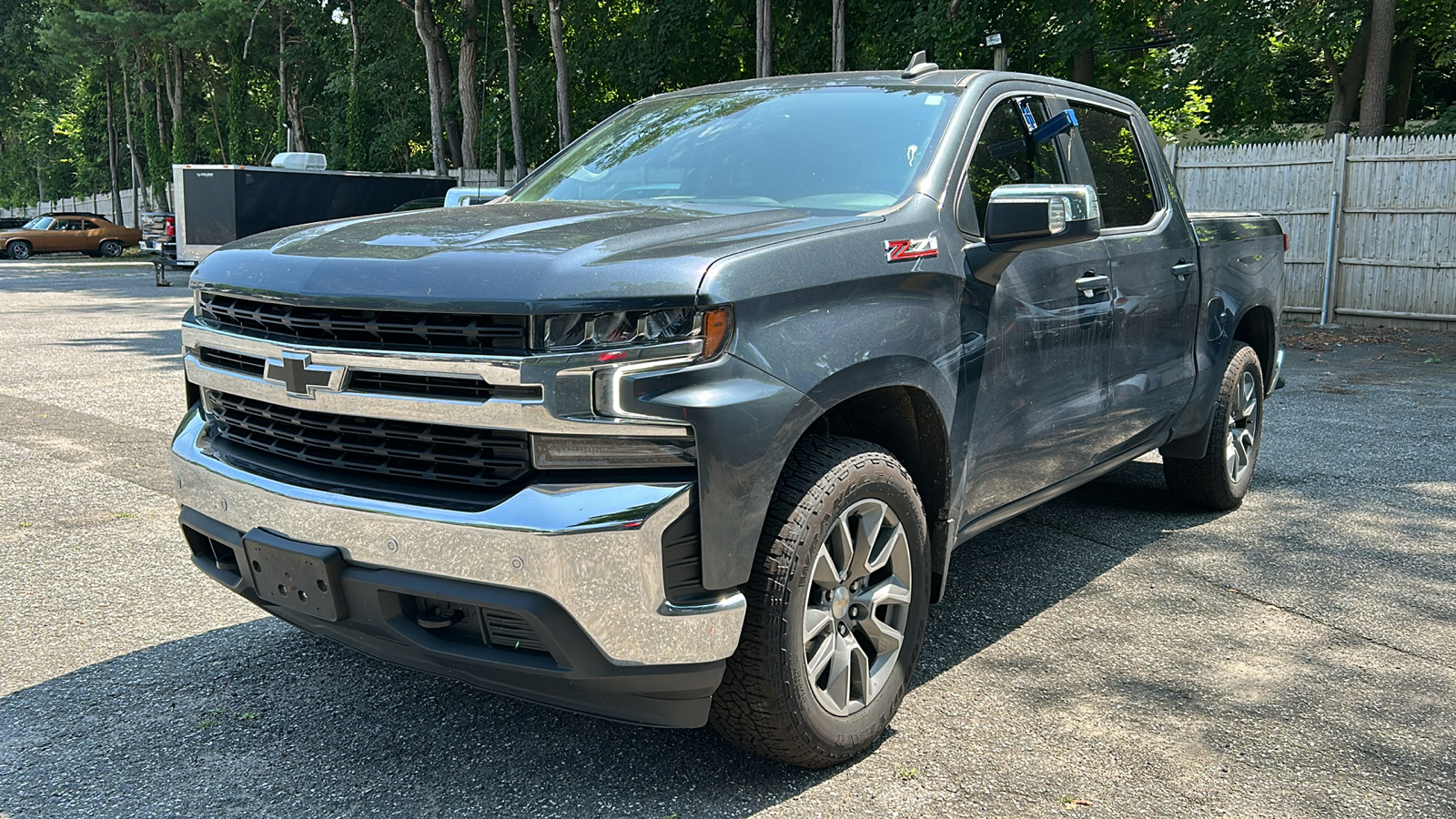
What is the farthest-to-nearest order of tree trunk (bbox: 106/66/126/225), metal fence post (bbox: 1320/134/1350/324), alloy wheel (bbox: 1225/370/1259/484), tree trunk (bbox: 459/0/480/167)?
tree trunk (bbox: 106/66/126/225) < tree trunk (bbox: 459/0/480/167) < metal fence post (bbox: 1320/134/1350/324) < alloy wheel (bbox: 1225/370/1259/484)

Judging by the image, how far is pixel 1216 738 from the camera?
3.39 m

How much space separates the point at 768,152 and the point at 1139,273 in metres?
1.60

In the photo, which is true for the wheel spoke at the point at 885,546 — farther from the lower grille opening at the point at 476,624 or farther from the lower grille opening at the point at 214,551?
the lower grille opening at the point at 214,551

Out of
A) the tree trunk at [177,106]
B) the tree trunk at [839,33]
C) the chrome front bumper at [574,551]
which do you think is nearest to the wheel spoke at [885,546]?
the chrome front bumper at [574,551]

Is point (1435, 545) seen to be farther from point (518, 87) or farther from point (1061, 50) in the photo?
point (518, 87)

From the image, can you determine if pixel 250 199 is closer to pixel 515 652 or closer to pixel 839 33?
pixel 839 33

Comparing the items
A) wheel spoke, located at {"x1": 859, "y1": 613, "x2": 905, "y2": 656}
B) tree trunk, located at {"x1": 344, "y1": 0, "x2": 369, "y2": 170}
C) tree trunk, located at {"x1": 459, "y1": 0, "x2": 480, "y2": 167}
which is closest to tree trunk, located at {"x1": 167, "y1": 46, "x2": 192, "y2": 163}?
tree trunk, located at {"x1": 344, "y1": 0, "x2": 369, "y2": 170}

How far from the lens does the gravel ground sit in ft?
10.0

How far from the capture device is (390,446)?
9.31 feet

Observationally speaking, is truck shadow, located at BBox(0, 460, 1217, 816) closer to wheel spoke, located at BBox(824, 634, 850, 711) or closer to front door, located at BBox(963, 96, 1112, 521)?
wheel spoke, located at BBox(824, 634, 850, 711)

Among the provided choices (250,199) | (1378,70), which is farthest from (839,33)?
(250,199)

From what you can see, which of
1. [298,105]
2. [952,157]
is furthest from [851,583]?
[298,105]

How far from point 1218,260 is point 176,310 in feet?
55.6

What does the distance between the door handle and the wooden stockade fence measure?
12498 mm
